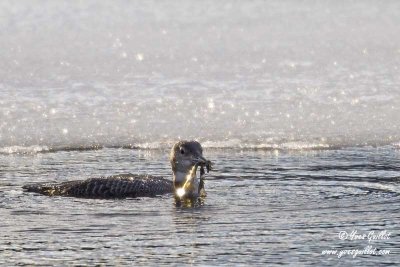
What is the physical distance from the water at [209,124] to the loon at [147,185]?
185 mm

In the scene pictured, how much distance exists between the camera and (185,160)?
32.1 ft

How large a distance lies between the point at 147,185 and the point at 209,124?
2.96 metres

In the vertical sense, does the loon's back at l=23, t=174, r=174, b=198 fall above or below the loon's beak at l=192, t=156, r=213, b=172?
below

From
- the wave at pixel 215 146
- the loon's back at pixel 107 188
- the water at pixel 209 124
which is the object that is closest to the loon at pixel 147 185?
the loon's back at pixel 107 188

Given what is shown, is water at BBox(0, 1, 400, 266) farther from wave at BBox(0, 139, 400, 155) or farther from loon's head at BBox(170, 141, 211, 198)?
loon's head at BBox(170, 141, 211, 198)

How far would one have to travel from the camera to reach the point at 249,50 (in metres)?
15.1

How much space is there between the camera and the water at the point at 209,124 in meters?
7.67

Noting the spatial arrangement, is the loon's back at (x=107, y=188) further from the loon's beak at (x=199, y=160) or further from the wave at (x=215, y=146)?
the wave at (x=215, y=146)

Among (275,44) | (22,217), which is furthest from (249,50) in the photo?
(22,217)

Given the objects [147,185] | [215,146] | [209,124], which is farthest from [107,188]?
[209,124]

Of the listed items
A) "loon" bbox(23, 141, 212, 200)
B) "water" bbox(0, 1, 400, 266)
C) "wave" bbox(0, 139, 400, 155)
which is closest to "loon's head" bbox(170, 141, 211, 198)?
"loon" bbox(23, 141, 212, 200)

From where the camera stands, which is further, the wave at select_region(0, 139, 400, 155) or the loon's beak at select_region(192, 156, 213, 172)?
the wave at select_region(0, 139, 400, 155)

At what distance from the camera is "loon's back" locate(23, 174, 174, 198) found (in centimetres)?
957

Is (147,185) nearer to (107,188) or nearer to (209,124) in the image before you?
(107,188)
